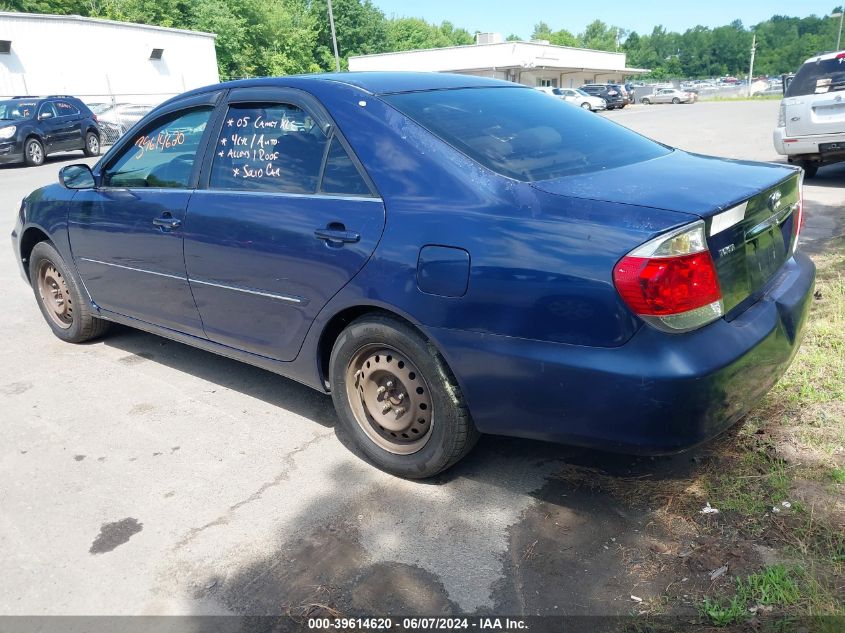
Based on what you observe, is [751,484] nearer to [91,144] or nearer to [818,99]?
[818,99]

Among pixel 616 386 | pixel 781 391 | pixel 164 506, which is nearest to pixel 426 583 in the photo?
pixel 616 386

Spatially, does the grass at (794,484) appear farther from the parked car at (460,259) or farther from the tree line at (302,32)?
the tree line at (302,32)

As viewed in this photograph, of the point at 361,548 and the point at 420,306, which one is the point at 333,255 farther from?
the point at 361,548

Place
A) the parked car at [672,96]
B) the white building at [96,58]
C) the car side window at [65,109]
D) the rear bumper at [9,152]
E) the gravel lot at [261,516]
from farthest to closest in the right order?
the parked car at [672,96]
the white building at [96,58]
the car side window at [65,109]
the rear bumper at [9,152]
the gravel lot at [261,516]

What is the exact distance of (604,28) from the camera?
16112 centimetres

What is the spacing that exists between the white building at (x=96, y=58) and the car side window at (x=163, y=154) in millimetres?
26324

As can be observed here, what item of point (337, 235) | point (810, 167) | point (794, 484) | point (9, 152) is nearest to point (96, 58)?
point (9, 152)

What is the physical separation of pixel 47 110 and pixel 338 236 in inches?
748

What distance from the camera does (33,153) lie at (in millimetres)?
18156

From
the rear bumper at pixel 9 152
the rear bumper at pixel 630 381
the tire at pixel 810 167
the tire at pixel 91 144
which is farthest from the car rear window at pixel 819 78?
the tire at pixel 91 144

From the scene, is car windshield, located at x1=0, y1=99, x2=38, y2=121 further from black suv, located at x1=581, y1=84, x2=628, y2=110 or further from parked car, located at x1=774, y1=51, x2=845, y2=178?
black suv, located at x1=581, y1=84, x2=628, y2=110

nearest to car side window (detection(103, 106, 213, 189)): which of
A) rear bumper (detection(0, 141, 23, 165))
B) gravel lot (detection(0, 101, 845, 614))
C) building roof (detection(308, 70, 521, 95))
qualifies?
building roof (detection(308, 70, 521, 95))

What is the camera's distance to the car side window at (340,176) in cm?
308

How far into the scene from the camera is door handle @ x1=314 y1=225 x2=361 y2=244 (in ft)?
9.86
